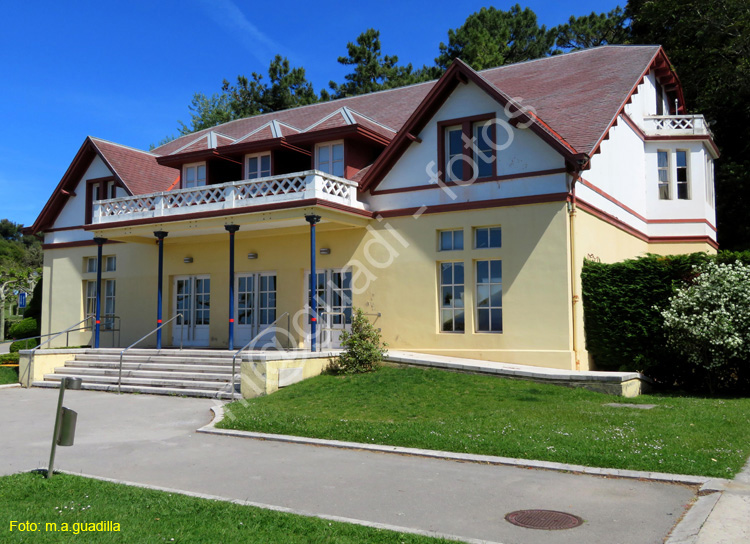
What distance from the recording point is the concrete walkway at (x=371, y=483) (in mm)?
6327

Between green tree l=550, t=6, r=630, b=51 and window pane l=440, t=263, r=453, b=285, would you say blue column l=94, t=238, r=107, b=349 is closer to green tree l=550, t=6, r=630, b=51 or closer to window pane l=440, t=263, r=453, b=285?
window pane l=440, t=263, r=453, b=285

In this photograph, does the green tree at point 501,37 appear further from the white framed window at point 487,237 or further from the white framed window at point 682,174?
the white framed window at point 487,237

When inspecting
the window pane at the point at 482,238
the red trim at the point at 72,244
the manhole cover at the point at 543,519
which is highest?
the red trim at the point at 72,244

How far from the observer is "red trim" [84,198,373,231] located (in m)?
17.5

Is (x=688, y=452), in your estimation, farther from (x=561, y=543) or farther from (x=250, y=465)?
(x=250, y=465)

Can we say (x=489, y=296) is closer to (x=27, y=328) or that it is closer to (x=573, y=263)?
(x=573, y=263)

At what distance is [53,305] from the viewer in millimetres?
25688

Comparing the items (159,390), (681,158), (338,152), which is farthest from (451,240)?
(681,158)

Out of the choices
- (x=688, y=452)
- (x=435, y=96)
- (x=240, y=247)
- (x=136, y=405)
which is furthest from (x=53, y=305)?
(x=688, y=452)

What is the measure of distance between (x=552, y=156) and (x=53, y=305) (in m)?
19.2

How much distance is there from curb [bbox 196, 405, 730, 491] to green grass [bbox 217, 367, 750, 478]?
193 millimetres

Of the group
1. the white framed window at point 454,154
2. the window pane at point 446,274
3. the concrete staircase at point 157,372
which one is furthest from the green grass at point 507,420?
the white framed window at point 454,154

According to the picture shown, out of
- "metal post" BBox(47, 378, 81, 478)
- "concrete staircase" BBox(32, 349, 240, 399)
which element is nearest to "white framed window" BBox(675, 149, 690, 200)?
"concrete staircase" BBox(32, 349, 240, 399)

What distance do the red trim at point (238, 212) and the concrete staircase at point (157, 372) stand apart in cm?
384
